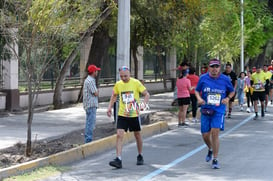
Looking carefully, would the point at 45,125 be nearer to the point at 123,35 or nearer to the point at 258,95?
the point at 123,35

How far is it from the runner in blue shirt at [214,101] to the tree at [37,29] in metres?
3.04

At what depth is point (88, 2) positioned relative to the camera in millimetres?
12781

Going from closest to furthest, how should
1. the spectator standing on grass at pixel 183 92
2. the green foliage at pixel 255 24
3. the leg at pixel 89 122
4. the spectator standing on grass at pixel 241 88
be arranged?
the leg at pixel 89 122
the spectator standing on grass at pixel 183 92
the spectator standing on grass at pixel 241 88
the green foliage at pixel 255 24

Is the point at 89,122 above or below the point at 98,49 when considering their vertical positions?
below

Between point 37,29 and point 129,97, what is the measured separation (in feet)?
7.31

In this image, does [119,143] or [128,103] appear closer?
[119,143]

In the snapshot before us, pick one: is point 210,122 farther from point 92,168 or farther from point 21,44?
point 21,44

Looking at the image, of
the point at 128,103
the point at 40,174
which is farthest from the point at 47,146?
the point at 128,103

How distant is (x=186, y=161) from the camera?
11484 mm

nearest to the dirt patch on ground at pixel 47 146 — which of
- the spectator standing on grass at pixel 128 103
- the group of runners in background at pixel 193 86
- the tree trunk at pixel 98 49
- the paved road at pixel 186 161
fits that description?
the paved road at pixel 186 161

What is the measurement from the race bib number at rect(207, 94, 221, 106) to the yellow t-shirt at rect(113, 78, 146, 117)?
4.21ft

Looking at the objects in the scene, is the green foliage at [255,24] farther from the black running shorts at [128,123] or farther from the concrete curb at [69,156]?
the black running shorts at [128,123]

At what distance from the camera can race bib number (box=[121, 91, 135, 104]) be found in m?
10.7

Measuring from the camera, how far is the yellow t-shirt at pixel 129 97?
1073 cm
